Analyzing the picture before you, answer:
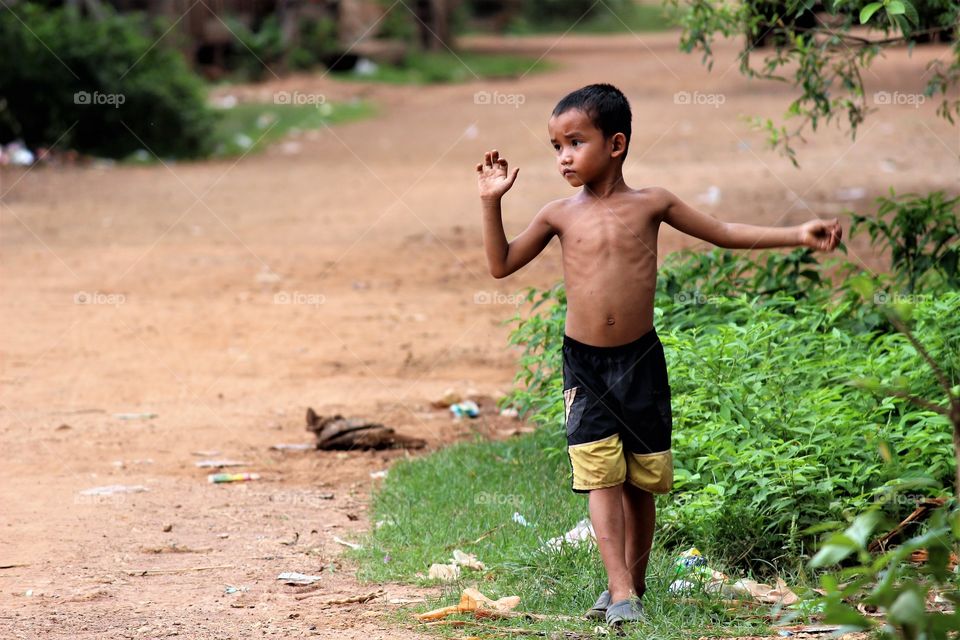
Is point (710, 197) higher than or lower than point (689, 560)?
higher

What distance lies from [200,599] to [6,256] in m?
6.74

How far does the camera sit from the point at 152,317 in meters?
7.84

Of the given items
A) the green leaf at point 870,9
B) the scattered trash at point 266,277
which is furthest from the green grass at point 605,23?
the green leaf at point 870,9

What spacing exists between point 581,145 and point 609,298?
425mm

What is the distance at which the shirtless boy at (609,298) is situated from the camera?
10.8 feet

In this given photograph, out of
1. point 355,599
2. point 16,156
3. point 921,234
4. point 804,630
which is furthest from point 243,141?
point 804,630

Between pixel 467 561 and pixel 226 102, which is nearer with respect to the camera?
pixel 467 561

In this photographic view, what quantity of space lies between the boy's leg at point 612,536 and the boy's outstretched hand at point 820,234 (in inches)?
33.0

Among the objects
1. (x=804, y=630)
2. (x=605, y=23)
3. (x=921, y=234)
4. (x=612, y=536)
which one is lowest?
(x=804, y=630)

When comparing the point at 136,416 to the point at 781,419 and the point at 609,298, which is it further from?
the point at 609,298

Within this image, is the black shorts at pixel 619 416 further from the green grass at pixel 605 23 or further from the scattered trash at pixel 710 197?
the green grass at pixel 605 23

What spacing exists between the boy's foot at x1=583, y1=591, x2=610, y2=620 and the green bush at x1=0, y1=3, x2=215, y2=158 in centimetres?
1238

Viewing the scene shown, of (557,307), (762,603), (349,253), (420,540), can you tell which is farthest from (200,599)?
(349,253)

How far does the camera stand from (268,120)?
56.5 ft
